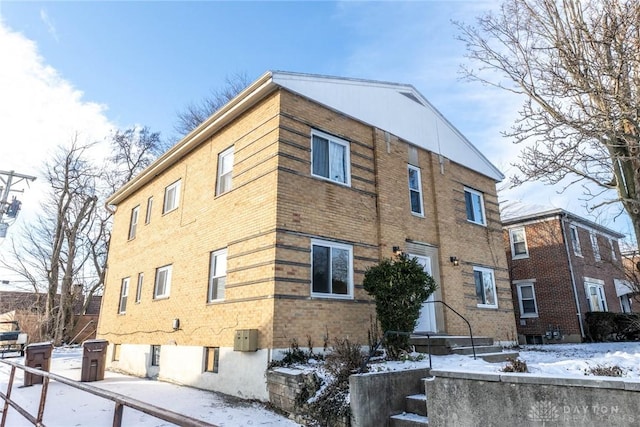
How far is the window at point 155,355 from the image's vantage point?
12281 millimetres

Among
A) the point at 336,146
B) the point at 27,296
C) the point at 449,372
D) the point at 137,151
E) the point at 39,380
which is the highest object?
the point at 137,151

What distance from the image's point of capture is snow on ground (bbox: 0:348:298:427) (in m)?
6.71

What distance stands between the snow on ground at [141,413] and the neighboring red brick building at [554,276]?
1589cm

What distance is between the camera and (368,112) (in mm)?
11766

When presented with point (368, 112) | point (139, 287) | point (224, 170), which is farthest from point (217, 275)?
A: point (368, 112)

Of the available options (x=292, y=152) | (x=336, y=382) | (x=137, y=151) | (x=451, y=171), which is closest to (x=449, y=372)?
(x=336, y=382)

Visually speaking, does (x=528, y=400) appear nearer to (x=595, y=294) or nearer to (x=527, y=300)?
(x=527, y=300)

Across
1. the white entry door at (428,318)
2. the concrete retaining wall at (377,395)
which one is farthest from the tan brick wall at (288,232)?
the concrete retaining wall at (377,395)

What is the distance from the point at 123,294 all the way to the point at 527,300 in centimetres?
1884

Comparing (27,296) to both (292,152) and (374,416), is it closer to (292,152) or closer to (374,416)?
(292,152)

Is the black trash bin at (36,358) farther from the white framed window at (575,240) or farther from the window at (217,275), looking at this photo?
the white framed window at (575,240)

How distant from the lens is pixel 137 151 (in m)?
30.5

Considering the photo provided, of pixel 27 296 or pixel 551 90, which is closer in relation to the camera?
pixel 551 90

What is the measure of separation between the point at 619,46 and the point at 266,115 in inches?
285
